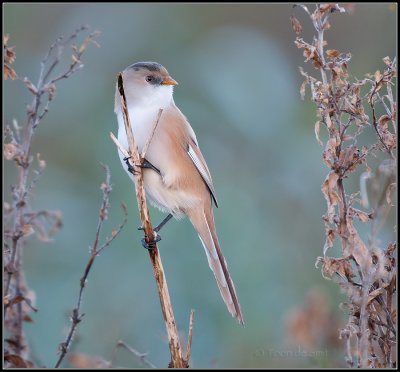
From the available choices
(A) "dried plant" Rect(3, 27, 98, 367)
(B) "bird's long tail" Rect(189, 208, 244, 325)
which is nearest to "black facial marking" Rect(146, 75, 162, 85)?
(B) "bird's long tail" Rect(189, 208, 244, 325)

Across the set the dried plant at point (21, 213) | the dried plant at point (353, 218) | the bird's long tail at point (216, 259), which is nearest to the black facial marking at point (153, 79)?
the bird's long tail at point (216, 259)

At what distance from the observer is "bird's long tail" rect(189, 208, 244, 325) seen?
9.01 feet

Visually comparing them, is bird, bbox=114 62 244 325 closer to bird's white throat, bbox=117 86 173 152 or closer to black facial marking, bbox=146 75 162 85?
bird's white throat, bbox=117 86 173 152

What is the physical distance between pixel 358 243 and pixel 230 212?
297cm

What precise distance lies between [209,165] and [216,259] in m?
2.46

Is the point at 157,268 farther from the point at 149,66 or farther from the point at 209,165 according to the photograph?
the point at 209,165

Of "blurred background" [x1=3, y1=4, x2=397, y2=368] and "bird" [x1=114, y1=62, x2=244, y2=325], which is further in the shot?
"blurred background" [x1=3, y1=4, x2=397, y2=368]

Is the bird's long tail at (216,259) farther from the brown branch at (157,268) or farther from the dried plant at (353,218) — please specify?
the dried plant at (353,218)

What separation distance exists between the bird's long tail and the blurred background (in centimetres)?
77

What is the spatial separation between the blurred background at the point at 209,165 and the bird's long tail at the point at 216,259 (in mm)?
769

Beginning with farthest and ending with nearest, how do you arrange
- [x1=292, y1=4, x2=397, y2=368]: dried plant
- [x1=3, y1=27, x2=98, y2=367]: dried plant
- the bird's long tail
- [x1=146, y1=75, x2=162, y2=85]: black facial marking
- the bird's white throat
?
[x1=146, y1=75, x2=162, y2=85]: black facial marking → the bird's white throat → the bird's long tail → [x1=3, y1=27, x2=98, y2=367]: dried plant → [x1=292, y1=4, x2=397, y2=368]: dried plant

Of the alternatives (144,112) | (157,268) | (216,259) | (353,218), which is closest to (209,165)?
(144,112)

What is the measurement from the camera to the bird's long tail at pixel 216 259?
9.01 feet

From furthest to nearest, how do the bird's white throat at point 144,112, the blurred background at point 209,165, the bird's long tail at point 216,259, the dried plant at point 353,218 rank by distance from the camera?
1. the blurred background at point 209,165
2. the bird's white throat at point 144,112
3. the bird's long tail at point 216,259
4. the dried plant at point 353,218
